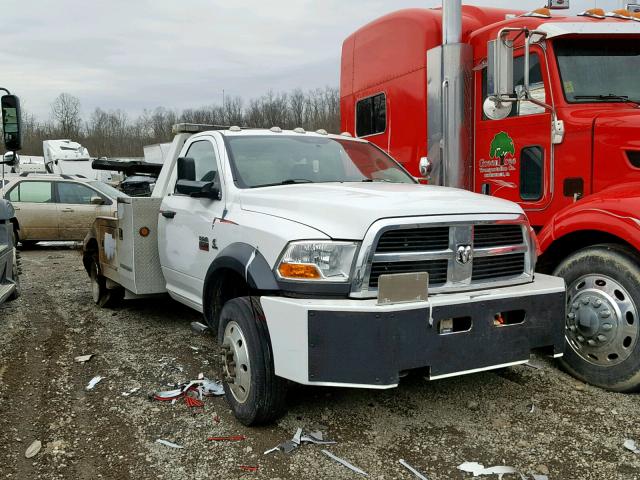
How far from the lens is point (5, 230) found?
653 cm

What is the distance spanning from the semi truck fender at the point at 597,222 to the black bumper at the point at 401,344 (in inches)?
41.3

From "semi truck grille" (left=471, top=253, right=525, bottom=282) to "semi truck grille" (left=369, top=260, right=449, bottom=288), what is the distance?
0.25 metres

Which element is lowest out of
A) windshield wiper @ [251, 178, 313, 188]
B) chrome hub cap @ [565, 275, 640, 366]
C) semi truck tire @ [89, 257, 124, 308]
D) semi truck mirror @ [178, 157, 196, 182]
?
semi truck tire @ [89, 257, 124, 308]

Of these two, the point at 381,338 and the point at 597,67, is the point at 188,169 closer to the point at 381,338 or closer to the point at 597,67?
the point at 381,338

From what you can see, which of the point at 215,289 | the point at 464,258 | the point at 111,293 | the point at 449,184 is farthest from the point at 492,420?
the point at 111,293

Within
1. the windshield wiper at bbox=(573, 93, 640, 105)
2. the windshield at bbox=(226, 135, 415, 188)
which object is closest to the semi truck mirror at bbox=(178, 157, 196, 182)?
the windshield at bbox=(226, 135, 415, 188)

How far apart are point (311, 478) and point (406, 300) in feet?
3.46

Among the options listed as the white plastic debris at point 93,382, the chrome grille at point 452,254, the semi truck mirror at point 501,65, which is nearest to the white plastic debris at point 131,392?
the white plastic debris at point 93,382

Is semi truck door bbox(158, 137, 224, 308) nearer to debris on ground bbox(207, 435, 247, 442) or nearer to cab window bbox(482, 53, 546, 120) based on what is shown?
debris on ground bbox(207, 435, 247, 442)

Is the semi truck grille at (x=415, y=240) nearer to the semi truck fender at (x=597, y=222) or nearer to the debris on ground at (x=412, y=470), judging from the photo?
the debris on ground at (x=412, y=470)

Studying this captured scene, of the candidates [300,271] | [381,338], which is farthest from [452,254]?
[300,271]

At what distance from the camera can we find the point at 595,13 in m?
5.22

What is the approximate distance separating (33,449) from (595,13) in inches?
214

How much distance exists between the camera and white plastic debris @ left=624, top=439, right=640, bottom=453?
3.39 metres
